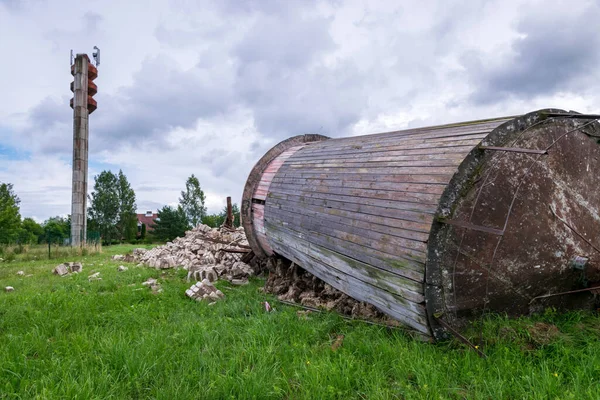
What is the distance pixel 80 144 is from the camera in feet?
48.9

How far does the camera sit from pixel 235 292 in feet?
18.3

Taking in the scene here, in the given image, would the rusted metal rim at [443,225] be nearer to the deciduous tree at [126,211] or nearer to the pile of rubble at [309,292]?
the pile of rubble at [309,292]

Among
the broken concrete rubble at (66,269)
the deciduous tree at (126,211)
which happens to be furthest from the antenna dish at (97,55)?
the deciduous tree at (126,211)

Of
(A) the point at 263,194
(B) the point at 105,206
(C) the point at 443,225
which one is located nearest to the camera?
(C) the point at 443,225

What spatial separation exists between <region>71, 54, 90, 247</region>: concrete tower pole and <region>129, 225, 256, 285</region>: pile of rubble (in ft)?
17.1

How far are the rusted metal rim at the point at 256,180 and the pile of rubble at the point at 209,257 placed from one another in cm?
64

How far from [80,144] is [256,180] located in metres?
11.8

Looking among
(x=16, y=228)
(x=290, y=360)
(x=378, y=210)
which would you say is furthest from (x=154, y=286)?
(x=16, y=228)

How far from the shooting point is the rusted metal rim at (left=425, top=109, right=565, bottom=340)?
2.61 meters

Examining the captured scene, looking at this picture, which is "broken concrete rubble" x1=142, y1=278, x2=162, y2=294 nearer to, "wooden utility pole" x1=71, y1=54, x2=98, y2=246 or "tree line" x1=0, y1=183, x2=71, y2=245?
"tree line" x1=0, y1=183, x2=71, y2=245

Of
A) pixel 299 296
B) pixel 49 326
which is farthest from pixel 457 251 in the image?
pixel 49 326

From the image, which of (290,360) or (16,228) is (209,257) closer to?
(290,360)

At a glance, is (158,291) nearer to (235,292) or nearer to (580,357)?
(235,292)

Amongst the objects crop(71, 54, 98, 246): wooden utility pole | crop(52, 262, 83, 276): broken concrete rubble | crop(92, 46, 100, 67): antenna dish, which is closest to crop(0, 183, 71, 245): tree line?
crop(71, 54, 98, 246): wooden utility pole
